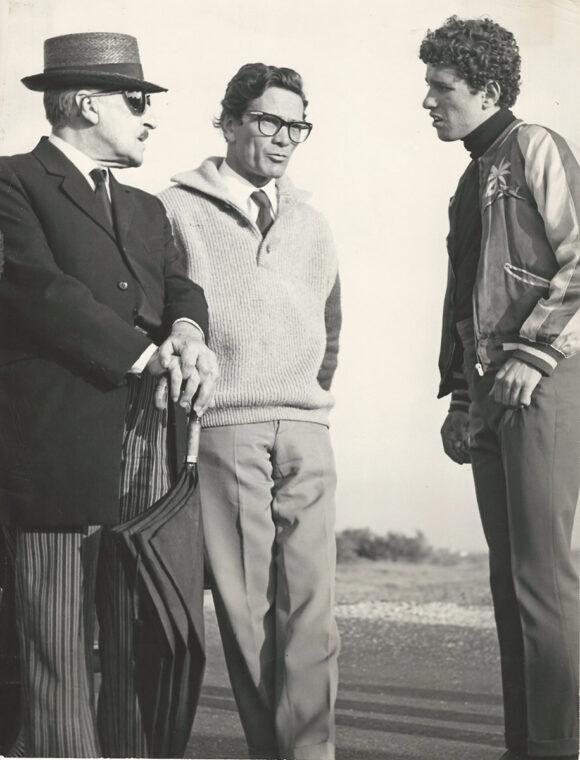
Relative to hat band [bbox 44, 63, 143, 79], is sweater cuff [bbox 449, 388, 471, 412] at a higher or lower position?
lower

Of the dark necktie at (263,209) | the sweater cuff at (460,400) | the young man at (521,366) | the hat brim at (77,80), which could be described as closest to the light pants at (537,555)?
the young man at (521,366)

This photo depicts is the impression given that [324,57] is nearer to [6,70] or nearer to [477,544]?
[6,70]

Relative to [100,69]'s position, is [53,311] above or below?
below

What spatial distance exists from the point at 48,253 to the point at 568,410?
1.62 m

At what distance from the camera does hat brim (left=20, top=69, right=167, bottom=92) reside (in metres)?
3.88

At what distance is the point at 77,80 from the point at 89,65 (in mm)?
70

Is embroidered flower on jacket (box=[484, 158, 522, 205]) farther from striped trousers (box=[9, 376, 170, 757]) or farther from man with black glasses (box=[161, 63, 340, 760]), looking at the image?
striped trousers (box=[9, 376, 170, 757])

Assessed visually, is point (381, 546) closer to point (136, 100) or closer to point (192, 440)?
point (192, 440)

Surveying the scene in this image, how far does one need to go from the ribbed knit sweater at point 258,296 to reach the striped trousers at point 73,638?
74 centimetres

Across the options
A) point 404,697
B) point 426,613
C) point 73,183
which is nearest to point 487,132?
point 73,183

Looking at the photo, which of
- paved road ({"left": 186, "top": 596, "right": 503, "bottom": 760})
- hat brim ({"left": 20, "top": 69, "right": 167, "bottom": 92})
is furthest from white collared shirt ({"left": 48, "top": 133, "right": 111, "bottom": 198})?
paved road ({"left": 186, "top": 596, "right": 503, "bottom": 760})

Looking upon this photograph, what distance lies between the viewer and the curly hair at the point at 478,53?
4.42m

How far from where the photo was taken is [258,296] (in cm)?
434

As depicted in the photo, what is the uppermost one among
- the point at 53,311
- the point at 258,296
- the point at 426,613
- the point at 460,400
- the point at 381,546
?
the point at 258,296
